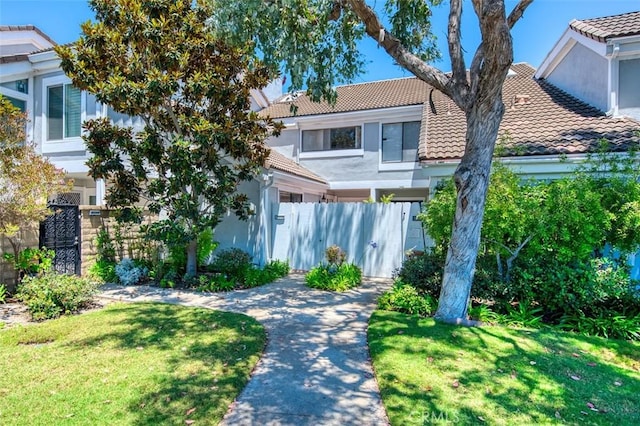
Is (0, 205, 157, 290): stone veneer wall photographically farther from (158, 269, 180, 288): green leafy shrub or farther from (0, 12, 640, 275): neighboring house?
(0, 12, 640, 275): neighboring house

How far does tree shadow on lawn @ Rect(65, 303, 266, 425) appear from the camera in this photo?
3.67 meters

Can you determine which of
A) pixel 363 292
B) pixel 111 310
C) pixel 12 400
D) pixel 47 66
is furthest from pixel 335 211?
pixel 47 66

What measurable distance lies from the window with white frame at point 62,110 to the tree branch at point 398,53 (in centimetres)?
1095

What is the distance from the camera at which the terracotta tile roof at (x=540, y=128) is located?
28.4 feet

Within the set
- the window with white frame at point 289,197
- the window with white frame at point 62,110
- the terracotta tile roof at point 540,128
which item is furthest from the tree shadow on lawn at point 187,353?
A: the window with white frame at point 62,110

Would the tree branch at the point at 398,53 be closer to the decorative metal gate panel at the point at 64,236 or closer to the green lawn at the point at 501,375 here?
Answer: the green lawn at the point at 501,375

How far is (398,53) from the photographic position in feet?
22.4

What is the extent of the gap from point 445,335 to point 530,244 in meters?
2.75

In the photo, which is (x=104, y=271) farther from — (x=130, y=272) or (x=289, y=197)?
(x=289, y=197)

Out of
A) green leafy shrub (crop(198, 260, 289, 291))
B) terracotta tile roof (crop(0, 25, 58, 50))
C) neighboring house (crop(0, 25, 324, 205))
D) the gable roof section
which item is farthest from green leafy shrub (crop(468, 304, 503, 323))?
terracotta tile roof (crop(0, 25, 58, 50))

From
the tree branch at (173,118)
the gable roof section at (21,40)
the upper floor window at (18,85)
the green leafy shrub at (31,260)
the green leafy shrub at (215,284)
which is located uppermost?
the gable roof section at (21,40)

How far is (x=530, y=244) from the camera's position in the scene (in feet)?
22.6

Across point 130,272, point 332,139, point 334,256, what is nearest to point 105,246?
point 130,272

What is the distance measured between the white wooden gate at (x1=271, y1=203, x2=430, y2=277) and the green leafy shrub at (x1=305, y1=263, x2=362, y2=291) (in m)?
1.07
